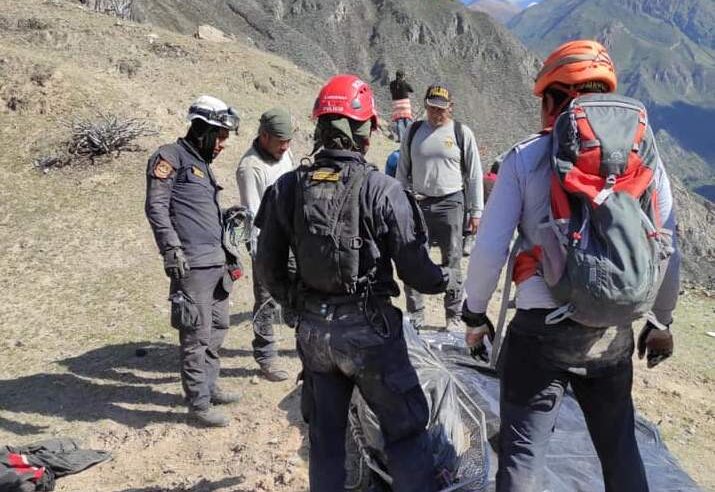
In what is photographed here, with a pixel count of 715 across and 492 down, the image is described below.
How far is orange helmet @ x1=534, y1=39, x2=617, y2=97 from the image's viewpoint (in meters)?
2.15

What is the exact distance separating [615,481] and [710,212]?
2914 inches

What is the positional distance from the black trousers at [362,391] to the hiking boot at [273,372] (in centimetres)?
228

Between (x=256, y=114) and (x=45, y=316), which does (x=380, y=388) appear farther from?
(x=256, y=114)

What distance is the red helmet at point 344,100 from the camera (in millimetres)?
2482

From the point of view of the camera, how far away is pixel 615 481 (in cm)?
231

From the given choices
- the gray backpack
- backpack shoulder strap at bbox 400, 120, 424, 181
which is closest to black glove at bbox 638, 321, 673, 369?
the gray backpack

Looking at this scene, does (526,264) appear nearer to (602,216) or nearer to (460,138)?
(602,216)

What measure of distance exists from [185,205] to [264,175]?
0.75 m

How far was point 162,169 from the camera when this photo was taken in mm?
3902

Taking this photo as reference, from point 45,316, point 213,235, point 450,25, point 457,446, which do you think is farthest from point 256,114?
point 450,25

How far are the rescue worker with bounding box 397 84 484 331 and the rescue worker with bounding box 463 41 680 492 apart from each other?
2714 millimetres

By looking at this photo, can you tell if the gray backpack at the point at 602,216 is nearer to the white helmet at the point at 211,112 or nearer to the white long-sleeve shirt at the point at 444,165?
the white helmet at the point at 211,112

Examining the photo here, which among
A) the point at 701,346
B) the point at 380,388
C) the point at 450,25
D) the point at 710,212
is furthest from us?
the point at 450,25

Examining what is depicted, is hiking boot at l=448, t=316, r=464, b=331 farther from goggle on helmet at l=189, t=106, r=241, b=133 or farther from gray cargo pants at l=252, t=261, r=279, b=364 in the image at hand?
goggle on helmet at l=189, t=106, r=241, b=133
